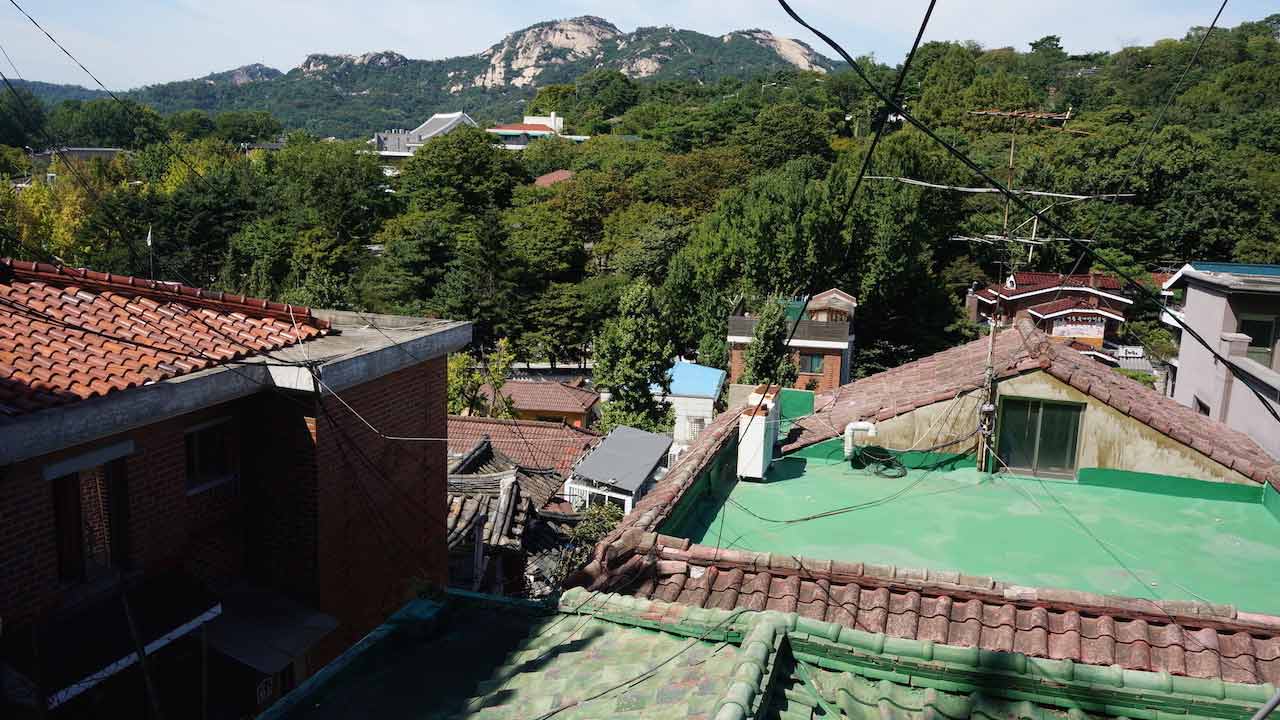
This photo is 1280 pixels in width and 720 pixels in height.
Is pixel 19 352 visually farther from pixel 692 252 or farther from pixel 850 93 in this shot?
pixel 850 93

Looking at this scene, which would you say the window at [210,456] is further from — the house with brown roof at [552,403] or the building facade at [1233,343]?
the house with brown roof at [552,403]

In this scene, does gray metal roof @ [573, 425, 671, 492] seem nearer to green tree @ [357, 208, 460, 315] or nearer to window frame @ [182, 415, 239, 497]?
window frame @ [182, 415, 239, 497]

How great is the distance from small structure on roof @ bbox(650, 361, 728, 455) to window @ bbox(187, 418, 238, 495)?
2501 cm

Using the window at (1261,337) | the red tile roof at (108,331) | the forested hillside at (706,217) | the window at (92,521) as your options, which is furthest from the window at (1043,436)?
the forested hillside at (706,217)

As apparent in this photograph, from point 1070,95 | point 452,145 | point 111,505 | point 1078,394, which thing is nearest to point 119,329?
point 111,505

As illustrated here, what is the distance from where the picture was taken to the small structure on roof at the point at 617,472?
1928cm

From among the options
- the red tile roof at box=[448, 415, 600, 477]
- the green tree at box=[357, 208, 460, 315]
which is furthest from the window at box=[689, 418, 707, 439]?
the green tree at box=[357, 208, 460, 315]

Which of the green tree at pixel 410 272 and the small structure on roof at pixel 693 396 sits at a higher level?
the green tree at pixel 410 272

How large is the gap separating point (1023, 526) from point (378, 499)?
5.60m

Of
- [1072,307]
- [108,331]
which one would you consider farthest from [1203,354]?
[1072,307]

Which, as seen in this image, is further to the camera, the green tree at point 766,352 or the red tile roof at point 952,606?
the green tree at point 766,352

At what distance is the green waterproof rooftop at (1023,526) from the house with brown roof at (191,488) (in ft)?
9.82

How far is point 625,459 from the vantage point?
20.5 metres

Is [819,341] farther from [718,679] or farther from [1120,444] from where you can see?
[718,679]
